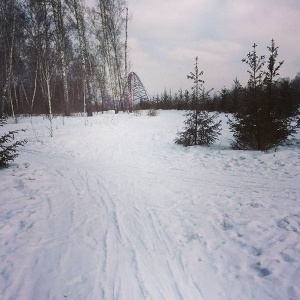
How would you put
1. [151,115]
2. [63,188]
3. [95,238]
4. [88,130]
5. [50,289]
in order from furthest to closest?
[151,115], [88,130], [63,188], [95,238], [50,289]

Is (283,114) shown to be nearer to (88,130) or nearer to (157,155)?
(157,155)

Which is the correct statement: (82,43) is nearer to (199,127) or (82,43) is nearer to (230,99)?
(199,127)

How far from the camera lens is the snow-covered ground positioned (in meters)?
2.94

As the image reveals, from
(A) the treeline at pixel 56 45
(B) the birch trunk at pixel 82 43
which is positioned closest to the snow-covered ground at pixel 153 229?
(A) the treeline at pixel 56 45

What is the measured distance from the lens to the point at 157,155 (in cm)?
954

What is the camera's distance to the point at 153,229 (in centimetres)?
418

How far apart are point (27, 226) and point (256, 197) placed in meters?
4.84

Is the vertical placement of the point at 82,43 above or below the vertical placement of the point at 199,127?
above

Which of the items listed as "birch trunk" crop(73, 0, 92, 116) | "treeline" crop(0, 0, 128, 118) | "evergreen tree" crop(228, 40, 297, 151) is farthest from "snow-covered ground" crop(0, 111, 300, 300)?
"birch trunk" crop(73, 0, 92, 116)

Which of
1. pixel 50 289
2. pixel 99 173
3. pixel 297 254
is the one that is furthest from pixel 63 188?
pixel 297 254

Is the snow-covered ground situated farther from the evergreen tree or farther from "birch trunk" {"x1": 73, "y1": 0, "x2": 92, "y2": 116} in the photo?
"birch trunk" {"x1": 73, "y1": 0, "x2": 92, "y2": 116}

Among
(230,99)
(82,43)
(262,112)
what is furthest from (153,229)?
(230,99)

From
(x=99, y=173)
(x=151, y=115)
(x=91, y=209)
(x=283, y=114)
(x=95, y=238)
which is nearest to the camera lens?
(x=95, y=238)

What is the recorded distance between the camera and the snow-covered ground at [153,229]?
2.94m
